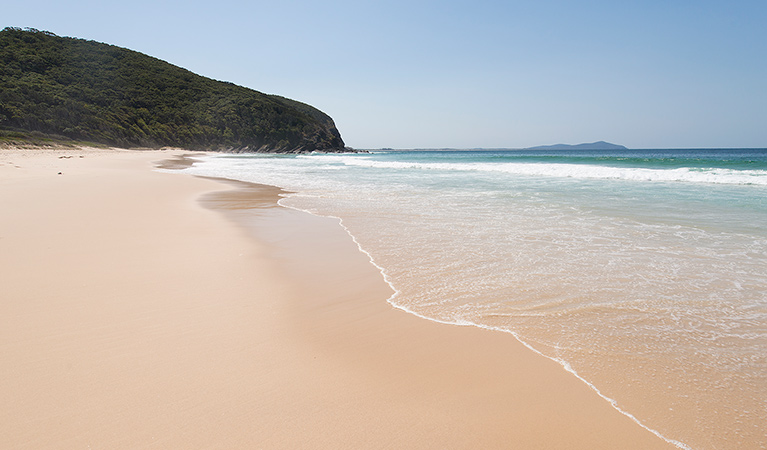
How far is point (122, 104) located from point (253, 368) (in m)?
73.1

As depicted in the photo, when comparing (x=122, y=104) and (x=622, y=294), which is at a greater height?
(x=122, y=104)

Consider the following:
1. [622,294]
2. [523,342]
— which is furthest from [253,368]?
[622,294]

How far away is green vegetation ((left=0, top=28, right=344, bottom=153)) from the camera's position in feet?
158

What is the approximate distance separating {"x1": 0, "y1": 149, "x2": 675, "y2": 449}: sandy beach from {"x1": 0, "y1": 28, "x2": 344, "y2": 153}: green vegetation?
133 ft

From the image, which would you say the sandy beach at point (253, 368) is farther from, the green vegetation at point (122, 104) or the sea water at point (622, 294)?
the green vegetation at point (122, 104)

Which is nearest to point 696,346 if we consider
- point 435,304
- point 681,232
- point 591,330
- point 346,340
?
point 591,330

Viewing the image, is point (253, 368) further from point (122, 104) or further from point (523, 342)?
point (122, 104)

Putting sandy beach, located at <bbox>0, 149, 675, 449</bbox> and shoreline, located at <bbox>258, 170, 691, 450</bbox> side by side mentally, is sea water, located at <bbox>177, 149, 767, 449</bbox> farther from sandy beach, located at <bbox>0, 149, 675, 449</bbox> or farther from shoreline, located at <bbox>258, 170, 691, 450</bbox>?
sandy beach, located at <bbox>0, 149, 675, 449</bbox>

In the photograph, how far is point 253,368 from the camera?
2.00 meters

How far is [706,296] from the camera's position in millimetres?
3002

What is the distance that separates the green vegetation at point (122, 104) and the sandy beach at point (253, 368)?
40.7 meters

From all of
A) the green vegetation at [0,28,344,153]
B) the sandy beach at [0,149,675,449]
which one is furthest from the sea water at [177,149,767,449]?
the green vegetation at [0,28,344,153]

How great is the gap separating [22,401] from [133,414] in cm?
51

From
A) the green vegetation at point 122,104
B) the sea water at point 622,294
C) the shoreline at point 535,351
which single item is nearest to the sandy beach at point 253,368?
the shoreline at point 535,351
